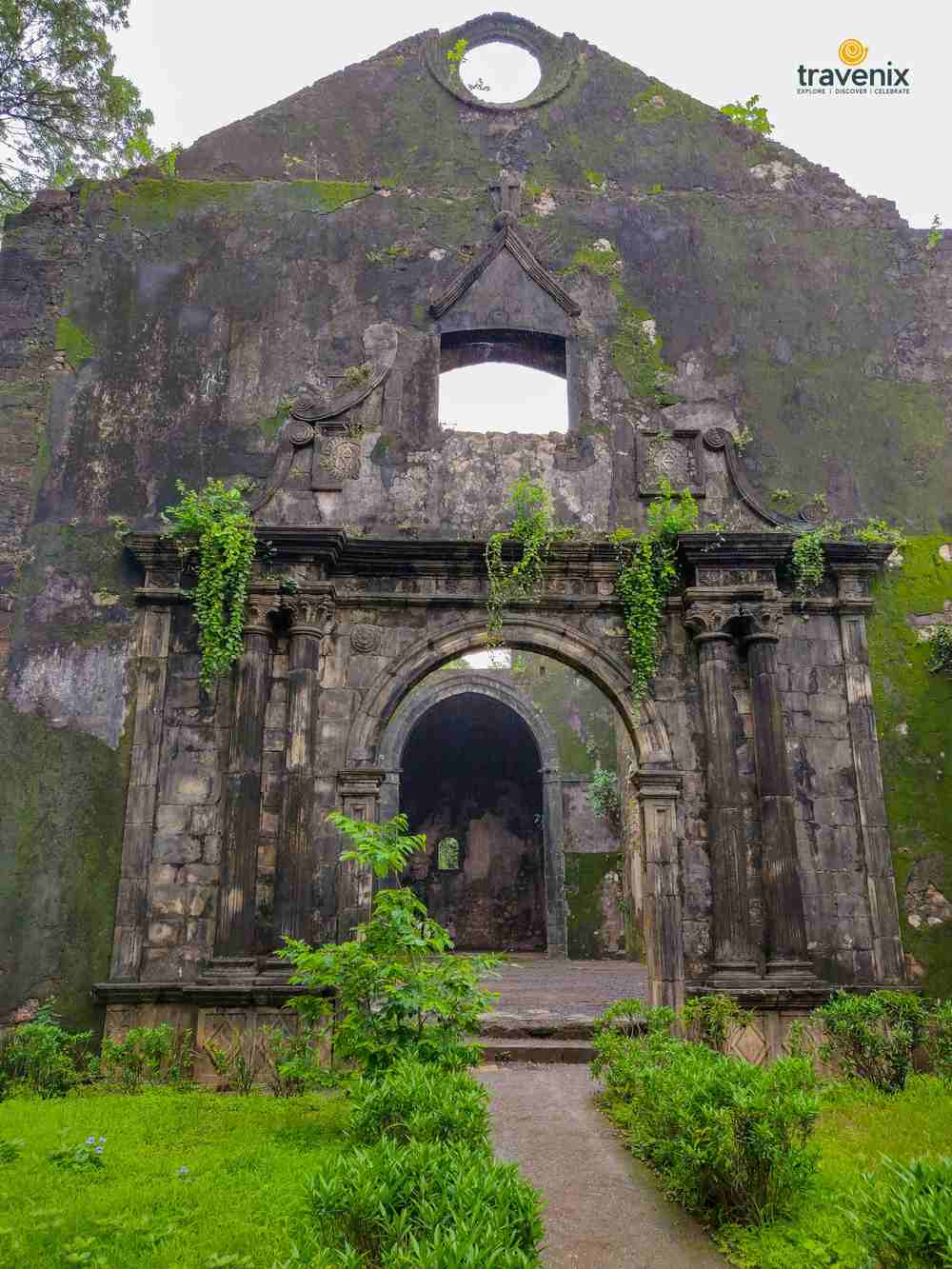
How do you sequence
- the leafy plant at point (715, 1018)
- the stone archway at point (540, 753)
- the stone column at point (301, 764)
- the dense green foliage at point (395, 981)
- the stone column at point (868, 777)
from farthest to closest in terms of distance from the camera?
the stone archway at point (540, 753) → the stone column at point (868, 777) → the stone column at point (301, 764) → the leafy plant at point (715, 1018) → the dense green foliage at point (395, 981)

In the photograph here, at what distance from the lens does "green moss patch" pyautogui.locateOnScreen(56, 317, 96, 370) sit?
9984mm

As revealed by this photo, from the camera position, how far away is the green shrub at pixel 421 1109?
4422 mm

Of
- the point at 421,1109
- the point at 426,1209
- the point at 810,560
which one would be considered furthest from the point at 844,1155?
the point at 810,560

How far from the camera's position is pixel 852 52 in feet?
36.2

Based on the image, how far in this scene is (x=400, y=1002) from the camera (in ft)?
19.9

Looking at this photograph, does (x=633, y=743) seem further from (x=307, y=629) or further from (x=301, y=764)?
(x=307, y=629)

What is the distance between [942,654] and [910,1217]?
755cm

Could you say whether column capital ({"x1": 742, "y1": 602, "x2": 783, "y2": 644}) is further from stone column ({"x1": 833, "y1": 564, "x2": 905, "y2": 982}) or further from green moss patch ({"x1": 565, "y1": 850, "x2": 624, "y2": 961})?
green moss patch ({"x1": 565, "y1": 850, "x2": 624, "y2": 961})

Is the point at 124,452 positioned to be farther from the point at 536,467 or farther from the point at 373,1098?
the point at 373,1098

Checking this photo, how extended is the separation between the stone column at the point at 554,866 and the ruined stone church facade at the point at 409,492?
37.8ft

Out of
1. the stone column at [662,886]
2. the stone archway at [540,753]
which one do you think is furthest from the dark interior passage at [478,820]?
the stone column at [662,886]

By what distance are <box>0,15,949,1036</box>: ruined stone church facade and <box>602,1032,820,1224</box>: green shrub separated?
3193 mm

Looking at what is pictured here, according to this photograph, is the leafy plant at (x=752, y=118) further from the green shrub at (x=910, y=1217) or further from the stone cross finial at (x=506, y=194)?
the green shrub at (x=910, y=1217)

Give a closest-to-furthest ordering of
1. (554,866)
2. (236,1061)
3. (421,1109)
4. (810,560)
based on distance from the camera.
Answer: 1. (421,1109)
2. (236,1061)
3. (810,560)
4. (554,866)
